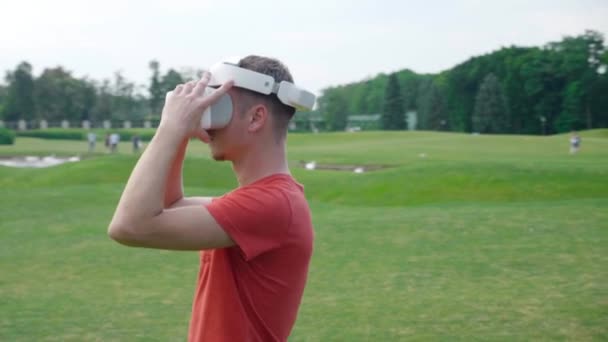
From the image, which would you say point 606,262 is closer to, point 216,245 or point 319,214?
point 319,214

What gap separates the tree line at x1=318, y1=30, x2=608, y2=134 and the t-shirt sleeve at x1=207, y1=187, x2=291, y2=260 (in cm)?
9513

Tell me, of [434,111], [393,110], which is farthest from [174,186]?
[434,111]

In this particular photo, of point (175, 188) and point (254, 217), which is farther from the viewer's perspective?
point (175, 188)

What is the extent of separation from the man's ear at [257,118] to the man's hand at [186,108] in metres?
0.15

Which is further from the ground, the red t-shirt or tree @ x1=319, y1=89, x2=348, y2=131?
tree @ x1=319, y1=89, x2=348, y2=131

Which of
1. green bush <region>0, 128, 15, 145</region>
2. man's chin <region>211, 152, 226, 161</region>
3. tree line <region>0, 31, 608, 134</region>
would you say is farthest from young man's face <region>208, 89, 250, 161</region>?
tree line <region>0, 31, 608, 134</region>

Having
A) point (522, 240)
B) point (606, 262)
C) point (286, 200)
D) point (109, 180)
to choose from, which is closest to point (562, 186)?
point (522, 240)

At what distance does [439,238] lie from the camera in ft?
46.2

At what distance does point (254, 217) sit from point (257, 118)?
348 millimetres

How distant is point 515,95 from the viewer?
359 feet

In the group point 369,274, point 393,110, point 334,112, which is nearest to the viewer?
point 369,274

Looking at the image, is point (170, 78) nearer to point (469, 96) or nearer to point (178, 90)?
point (469, 96)

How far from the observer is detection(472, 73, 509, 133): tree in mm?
106062

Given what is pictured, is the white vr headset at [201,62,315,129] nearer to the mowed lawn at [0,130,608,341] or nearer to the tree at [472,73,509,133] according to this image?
the mowed lawn at [0,130,608,341]
